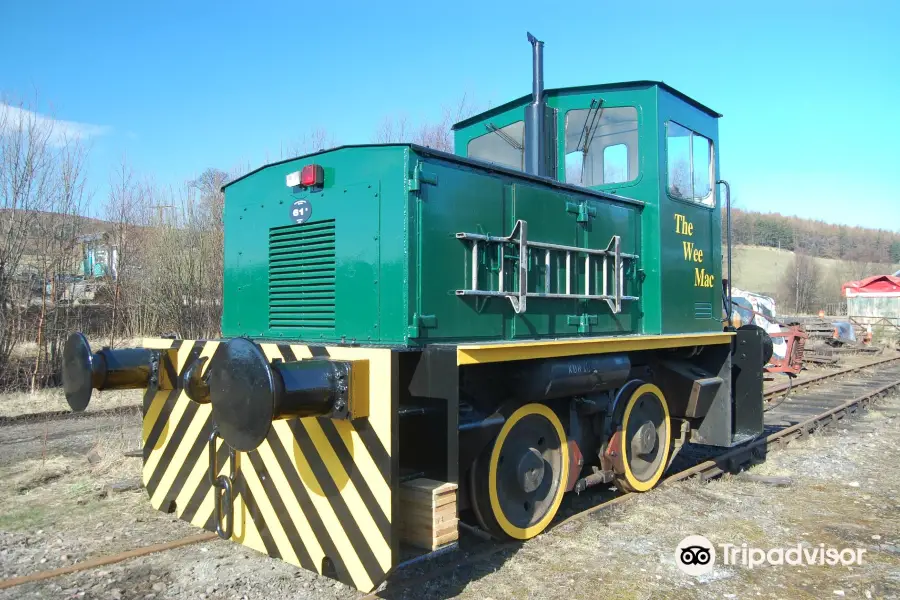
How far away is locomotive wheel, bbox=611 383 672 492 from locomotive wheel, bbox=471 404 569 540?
886 mm

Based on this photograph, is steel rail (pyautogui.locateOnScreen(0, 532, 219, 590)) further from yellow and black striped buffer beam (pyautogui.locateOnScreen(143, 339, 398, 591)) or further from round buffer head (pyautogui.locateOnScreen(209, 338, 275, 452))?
round buffer head (pyautogui.locateOnScreen(209, 338, 275, 452))

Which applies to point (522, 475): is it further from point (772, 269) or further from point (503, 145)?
point (772, 269)

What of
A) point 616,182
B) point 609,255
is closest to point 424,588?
point 609,255

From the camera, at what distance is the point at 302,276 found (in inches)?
171

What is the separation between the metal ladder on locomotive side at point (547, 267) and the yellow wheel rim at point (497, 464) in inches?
28.2

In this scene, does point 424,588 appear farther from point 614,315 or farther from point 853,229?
point 853,229

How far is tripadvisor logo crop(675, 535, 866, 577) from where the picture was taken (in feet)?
13.7

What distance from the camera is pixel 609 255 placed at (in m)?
5.36

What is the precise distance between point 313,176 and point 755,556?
3960 mm

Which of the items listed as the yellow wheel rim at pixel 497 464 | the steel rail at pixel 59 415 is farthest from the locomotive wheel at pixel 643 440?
the steel rail at pixel 59 415

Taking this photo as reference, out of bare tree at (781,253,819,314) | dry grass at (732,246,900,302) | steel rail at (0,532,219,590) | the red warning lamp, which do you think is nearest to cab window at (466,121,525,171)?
the red warning lamp

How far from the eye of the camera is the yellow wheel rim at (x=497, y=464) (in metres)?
4.06

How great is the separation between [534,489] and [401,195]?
7.34ft

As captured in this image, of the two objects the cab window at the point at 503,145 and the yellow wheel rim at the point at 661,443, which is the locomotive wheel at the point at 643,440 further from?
the cab window at the point at 503,145
